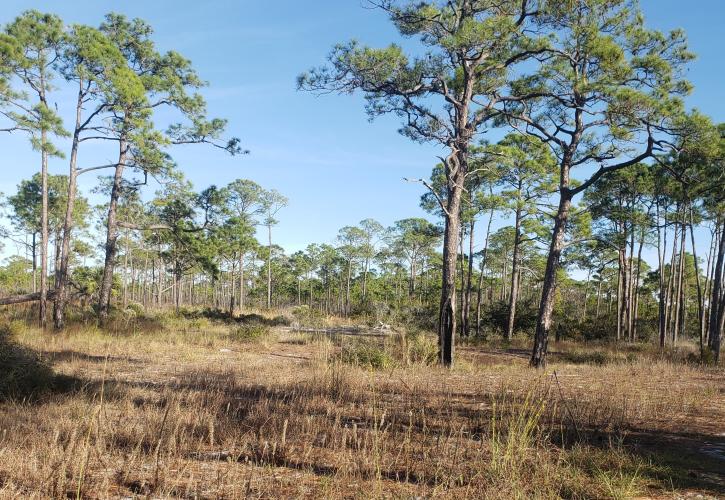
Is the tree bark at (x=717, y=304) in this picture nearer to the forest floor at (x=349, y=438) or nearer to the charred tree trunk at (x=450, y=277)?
the forest floor at (x=349, y=438)

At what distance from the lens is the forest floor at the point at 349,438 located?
270 cm

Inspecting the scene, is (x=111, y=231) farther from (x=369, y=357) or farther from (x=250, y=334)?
(x=369, y=357)

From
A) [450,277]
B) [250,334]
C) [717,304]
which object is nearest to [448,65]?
[450,277]

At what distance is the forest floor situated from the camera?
270 centimetres

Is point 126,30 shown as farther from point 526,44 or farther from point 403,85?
point 526,44

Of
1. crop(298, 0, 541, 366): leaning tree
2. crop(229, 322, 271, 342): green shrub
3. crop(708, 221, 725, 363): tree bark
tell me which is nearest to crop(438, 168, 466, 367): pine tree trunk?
crop(298, 0, 541, 366): leaning tree

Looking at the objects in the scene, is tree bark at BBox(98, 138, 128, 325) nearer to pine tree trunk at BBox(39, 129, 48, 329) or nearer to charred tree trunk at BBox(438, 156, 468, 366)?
pine tree trunk at BBox(39, 129, 48, 329)

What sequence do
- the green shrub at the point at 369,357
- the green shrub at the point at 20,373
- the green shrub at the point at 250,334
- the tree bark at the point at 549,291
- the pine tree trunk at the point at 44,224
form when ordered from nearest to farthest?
1. the green shrub at the point at 20,373
2. the green shrub at the point at 369,357
3. the tree bark at the point at 549,291
4. the pine tree trunk at the point at 44,224
5. the green shrub at the point at 250,334

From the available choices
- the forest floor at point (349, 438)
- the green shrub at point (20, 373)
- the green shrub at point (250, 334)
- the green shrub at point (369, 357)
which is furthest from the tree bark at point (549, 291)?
the green shrub at point (20, 373)

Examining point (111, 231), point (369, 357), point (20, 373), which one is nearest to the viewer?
point (20, 373)

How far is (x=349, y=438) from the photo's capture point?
12.3ft

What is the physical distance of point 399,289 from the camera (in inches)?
2124

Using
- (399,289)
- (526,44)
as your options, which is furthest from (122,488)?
(399,289)

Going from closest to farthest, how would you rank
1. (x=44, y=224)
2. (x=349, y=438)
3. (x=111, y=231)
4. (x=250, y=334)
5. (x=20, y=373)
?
(x=349, y=438)
(x=20, y=373)
(x=44, y=224)
(x=250, y=334)
(x=111, y=231)
